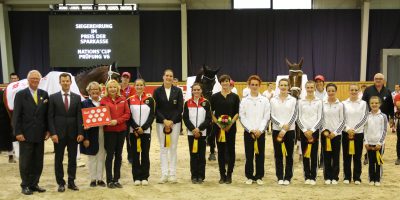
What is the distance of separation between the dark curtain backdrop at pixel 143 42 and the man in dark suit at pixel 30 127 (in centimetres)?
1402

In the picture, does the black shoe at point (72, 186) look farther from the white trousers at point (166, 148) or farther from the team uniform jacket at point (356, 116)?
the team uniform jacket at point (356, 116)

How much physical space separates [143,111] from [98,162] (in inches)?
38.1

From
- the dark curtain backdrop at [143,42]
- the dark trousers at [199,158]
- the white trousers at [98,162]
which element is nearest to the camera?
the white trousers at [98,162]

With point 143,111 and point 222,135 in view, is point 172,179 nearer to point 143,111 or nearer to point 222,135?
point 222,135

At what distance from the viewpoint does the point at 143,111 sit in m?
6.31

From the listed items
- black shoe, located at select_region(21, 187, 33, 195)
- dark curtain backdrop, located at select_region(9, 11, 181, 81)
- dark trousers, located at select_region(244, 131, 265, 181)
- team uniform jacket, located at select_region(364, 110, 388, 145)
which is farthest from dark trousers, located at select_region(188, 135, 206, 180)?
dark curtain backdrop, located at select_region(9, 11, 181, 81)

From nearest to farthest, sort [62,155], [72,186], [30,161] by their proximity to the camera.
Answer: [30,161], [62,155], [72,186]

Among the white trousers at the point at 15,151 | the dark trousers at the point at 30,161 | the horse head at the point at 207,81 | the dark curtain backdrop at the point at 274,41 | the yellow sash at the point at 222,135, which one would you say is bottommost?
the white trousers at the point at 15,151

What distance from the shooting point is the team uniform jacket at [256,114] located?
6.28 m

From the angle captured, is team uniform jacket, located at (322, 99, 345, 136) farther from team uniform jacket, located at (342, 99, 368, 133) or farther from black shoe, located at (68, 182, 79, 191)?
black shoe, located at (68, 182, 79, 191)

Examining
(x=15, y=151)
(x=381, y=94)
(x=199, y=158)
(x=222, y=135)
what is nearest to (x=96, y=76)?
(x=15, y=151)

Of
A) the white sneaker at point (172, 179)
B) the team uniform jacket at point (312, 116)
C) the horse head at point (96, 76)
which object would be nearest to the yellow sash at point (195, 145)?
the white sneaker at point (172, 179)

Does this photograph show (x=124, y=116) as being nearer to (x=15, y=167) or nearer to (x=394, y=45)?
(x=15, y=167)

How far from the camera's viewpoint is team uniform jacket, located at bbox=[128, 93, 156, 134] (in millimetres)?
6278
